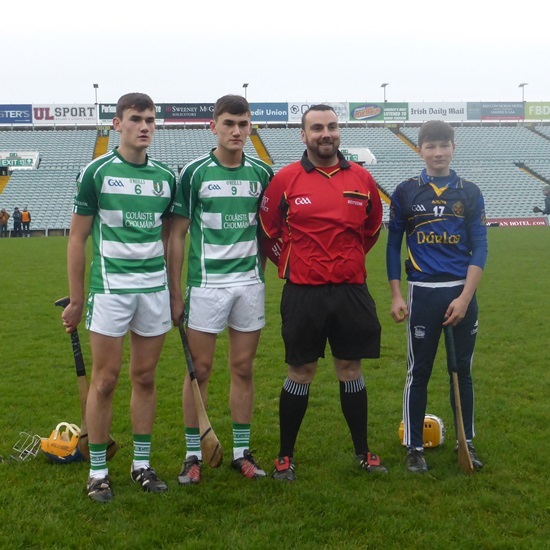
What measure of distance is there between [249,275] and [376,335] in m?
0.81

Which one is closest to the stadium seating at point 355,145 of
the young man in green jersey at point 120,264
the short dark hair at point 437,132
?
the short dark hair at point 437,132

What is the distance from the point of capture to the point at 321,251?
3672 millimetres

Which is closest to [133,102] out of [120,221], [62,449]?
[120,221]

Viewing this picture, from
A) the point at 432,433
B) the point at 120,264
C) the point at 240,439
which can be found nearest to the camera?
the point at 120,264

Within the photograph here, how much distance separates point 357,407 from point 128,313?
146 centimetres

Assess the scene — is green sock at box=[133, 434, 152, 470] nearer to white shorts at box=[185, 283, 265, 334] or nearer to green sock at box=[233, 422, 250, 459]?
green sock at box=[233, 422, 250, 459]

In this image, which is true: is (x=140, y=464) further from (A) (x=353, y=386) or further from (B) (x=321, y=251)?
(B) (x=321, y=251)

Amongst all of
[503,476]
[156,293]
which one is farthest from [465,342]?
[156,293]

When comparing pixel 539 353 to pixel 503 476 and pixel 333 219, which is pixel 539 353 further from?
pixel 333 219

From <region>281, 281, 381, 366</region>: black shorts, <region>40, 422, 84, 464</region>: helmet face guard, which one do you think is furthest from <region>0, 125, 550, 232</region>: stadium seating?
<region>281, 281, 381, 366</region>: black shorts

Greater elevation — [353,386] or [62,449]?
[353,386]

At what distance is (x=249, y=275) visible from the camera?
3781 mm

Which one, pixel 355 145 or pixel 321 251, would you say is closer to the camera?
pixel 321 251

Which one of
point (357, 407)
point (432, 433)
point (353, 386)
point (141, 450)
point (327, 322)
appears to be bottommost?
point (432, 433)
